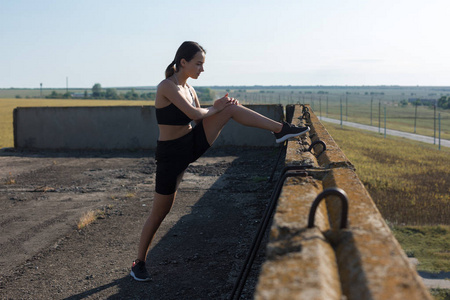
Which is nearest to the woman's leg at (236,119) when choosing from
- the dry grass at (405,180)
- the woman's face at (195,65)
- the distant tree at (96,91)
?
the woman's face at (195,65)

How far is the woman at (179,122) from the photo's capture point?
12.2ft

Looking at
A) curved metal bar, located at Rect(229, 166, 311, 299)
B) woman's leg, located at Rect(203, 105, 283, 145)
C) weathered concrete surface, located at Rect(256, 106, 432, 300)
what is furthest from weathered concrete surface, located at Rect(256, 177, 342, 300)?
woman's leg, located at Rect(203, 105, 283, 145)

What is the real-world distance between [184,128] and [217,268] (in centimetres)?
120

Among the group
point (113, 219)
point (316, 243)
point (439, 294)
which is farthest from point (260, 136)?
point (316, 243)

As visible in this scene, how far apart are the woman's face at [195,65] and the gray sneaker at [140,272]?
1.53 meters

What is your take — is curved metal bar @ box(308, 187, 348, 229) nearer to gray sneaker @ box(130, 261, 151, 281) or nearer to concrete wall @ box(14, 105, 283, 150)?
gray sneaker @ box(130, 261, 151, 281)

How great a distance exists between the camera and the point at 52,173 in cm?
922

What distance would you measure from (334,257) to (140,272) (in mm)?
2488

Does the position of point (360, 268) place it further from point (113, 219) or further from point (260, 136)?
point (260, 136)

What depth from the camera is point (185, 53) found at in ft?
12.3

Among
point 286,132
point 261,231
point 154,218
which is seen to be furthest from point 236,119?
point 261,231

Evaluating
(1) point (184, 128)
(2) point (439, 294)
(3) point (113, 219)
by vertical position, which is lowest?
(2) point (439, 294)

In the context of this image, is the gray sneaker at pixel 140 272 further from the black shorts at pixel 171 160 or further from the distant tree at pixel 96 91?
the distant tree at pixel 96 91

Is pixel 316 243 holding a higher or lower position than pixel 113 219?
higher
